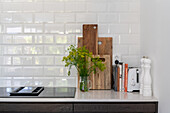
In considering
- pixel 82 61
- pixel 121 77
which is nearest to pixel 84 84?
pixel 82 61

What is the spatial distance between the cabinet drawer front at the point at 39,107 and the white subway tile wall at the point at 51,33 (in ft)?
1.88

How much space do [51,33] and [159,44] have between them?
46.6 inches

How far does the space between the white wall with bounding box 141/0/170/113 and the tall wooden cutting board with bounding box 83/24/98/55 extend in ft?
1.75

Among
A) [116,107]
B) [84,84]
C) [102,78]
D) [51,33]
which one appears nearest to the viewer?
[116,107]

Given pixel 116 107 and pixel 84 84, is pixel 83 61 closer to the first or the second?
pixel 84 84

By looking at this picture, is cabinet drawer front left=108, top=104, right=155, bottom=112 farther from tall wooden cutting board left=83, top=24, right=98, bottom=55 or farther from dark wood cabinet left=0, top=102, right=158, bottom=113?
tall wooden cutting board left=83, top=24, right=98, bottom=55

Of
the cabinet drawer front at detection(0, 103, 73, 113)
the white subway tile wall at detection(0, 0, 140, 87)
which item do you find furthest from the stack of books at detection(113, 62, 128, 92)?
the cabinet drawer front at detection(0, 103, 73, 113)

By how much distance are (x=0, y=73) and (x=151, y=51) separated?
1681mm

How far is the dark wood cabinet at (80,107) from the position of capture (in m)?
1.55

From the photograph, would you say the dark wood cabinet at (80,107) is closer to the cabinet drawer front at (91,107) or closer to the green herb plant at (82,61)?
the cabinet drawer front at (91,107)

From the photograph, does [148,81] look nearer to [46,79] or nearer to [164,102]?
[164,102]

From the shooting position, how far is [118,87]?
1879 mm

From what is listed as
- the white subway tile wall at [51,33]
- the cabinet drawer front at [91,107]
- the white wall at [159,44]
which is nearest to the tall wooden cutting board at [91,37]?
the white subway tile wall at [51,33]

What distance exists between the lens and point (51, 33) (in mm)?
2125
